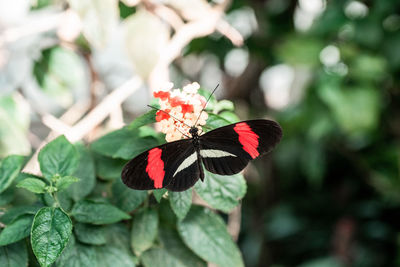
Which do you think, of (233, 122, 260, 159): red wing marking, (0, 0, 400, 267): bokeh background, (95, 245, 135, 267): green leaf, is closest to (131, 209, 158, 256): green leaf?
(95, 245, 135, 267): green leaf

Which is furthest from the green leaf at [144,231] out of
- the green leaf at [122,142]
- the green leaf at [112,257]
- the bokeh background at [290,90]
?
the bokeh background at [290,90]

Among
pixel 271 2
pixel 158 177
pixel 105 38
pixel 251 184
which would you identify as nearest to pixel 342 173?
pixel 251 184

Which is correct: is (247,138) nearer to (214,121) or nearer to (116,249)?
(214,121)

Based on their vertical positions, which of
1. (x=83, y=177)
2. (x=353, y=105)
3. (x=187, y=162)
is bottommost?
(x=353, y=105)

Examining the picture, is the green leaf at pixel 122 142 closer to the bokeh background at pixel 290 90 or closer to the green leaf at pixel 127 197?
the green leaf at pixel 127 197

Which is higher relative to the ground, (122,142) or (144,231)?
(122,142)

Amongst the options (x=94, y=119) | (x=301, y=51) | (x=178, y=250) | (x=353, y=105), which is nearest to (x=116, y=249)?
(x=178, y=250)

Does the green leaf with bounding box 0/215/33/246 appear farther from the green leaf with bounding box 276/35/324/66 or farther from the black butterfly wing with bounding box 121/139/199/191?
the green leaf with bounding box 276/35/324/66

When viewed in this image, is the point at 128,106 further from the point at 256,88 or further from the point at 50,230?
the point at 50,230
